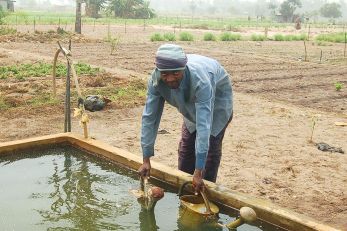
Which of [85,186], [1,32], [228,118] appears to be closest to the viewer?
[228,118]

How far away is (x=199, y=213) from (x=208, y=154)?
0.49 metres

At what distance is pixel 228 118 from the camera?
3.86 m

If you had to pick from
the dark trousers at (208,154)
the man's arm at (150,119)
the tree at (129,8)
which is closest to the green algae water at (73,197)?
the dark trousers at (208,154)

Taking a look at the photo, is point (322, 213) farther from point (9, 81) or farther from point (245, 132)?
point (9, 81)

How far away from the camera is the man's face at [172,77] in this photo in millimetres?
3197

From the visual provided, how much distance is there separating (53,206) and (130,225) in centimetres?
74

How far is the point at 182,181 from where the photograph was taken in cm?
407

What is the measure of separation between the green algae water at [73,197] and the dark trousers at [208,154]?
32 centimetres

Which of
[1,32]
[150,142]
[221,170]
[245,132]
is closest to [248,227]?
[150,142]

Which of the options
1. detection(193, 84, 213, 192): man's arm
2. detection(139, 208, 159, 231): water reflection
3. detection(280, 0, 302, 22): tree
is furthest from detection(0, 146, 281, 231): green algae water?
detection(280, 0, 302, 22): tree

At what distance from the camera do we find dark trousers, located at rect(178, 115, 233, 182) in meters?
3.89

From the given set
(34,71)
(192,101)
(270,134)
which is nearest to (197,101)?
(192,101)

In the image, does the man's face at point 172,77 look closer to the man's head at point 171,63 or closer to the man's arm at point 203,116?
the man's head at point 171,63

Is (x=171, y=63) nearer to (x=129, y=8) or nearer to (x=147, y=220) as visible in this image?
(x=147, y=220)
